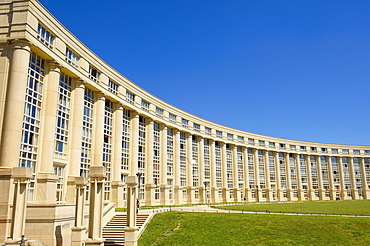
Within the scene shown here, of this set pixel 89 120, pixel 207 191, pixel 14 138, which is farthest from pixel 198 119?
pixel 14 138

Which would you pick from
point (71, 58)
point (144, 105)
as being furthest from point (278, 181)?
point (71, 58)

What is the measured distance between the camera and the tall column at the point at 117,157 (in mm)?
47312

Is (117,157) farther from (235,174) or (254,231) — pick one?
(235,174)

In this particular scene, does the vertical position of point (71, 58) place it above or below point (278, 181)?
above

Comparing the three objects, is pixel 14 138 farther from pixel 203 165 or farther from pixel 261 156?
pixel 261 156

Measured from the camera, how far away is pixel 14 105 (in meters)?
28.8

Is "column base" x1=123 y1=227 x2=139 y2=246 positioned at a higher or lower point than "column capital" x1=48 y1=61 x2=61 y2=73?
lower

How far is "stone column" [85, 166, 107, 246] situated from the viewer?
20.8 m

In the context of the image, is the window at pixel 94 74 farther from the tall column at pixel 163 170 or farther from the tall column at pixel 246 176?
the tall column at pixel 246 176

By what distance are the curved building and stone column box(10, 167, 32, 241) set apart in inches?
2.4

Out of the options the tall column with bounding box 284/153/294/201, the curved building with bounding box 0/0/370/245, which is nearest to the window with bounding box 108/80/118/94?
the curved building with bounding box 0/0/370/245

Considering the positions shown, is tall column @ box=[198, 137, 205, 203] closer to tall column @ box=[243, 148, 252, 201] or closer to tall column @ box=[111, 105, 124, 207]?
tall column @ box=[243, 148, 252, 201]

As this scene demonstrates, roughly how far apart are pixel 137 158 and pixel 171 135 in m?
14.9

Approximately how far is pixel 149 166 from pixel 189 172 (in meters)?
15.5
